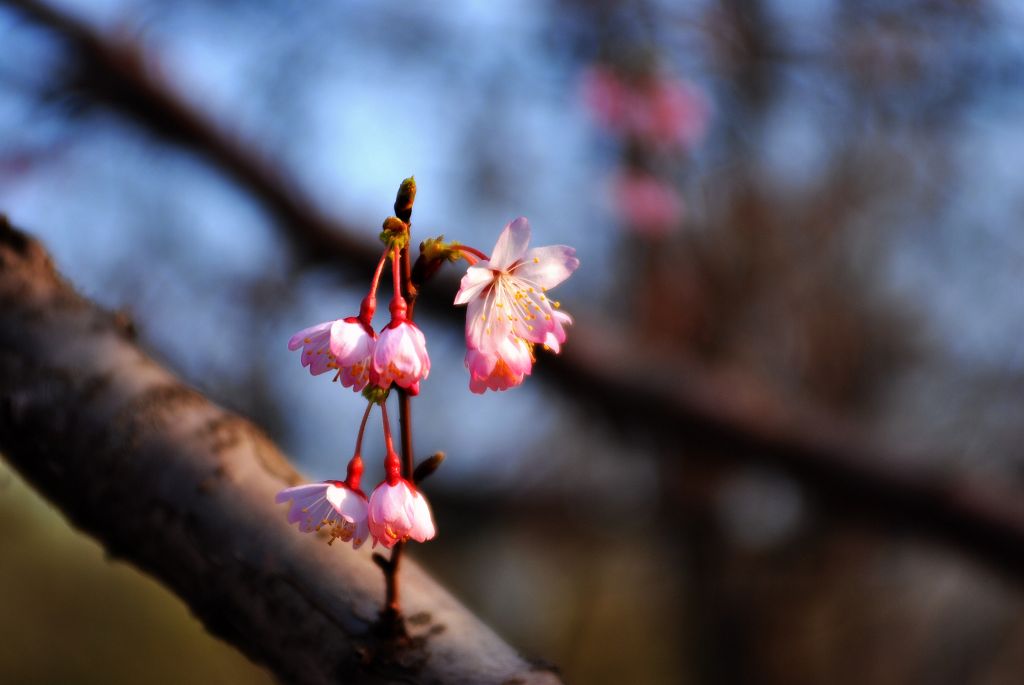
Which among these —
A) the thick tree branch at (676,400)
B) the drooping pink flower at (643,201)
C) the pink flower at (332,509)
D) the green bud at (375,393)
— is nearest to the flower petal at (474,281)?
the green bud at (375,393)

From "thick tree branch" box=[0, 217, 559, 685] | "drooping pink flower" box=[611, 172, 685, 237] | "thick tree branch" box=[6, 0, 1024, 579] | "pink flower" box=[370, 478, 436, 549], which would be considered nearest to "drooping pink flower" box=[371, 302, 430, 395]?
"pink flower" box=[370, 478, 436, 549]

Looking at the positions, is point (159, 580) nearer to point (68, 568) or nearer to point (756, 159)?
point (756, 159)

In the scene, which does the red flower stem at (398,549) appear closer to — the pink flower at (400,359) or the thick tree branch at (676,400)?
the pink flower at (400,359)

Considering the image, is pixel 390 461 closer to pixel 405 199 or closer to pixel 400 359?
pixel 400 359

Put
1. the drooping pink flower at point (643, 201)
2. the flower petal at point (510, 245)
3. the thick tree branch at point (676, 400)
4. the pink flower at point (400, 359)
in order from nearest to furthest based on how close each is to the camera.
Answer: the pink flower at point (400, 359), the flower petal at point (510, 245), the thick tree branch at point (676, 400), the drooping pink flower at point (643, 201)

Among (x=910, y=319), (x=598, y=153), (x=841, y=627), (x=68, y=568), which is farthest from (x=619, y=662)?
(x=598, y=153)

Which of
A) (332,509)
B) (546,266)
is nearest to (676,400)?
(546,266)

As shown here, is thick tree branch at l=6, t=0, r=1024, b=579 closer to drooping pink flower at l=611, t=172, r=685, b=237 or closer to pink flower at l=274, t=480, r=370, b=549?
drooping pink flower at l=611, t=172, r=685, b=237
